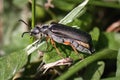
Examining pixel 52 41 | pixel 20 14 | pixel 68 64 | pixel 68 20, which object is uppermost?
pixel 20 14

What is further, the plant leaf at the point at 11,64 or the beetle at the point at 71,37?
the beetle at the point at 71,37

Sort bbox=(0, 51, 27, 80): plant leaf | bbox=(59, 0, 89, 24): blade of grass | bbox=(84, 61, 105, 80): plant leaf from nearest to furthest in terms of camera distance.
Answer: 1. bbox=(0, 51, 27, 80): plant leaf
2. bbox=(84, 61, 105, 80): plant leaf
3. bbox=(59, 0, 89, 24): blade of grass

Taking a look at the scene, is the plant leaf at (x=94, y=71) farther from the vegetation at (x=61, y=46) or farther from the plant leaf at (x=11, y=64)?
the plant leaf at (x=11, y=64)

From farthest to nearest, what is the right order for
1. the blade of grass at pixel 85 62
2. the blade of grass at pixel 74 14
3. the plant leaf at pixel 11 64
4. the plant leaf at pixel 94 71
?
1. the blade of grass at pixel 74 14
2. the plant leaf at pixel 94 71
3. the plant leaf at pixel 11 64
4. the blade of grass at pixel 85 62

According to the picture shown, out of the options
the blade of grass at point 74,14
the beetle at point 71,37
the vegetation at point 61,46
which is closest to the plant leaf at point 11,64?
the vegetation at point 61,46

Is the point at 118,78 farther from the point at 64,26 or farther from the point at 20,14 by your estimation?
the point at 20,14

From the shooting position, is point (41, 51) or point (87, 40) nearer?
point (87, 40)

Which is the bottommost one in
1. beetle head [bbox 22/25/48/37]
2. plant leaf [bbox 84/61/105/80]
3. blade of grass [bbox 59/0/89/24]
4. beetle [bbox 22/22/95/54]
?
plant leaf [bbox 84/61/105/80]

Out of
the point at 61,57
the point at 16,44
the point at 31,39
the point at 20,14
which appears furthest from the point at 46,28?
the point at 20,14

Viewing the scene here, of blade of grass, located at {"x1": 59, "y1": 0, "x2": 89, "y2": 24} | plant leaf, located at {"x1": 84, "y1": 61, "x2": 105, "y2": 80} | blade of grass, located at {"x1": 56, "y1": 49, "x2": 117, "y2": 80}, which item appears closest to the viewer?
blade of grass, located at {"x1": 56, "y1": 49, "x2": 117, "y2": 80}

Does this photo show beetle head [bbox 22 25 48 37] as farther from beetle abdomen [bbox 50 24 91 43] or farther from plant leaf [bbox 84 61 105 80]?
plant leaf [bbox 84 61 105 80]

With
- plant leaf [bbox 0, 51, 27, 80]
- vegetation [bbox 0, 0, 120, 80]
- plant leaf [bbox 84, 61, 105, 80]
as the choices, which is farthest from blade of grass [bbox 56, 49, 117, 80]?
plant leaf [bbox 0, 51, 27, 80]
